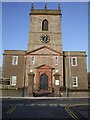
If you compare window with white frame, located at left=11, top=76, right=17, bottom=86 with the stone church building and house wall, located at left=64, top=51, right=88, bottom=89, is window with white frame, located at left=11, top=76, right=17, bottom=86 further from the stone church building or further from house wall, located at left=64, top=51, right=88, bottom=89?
house wall, located at left=64, top=51, right=88, bottom=89

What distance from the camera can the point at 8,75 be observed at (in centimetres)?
3922

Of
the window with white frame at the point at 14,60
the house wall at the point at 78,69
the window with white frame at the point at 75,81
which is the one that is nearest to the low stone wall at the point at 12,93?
the window with white frame at the point at 14,60

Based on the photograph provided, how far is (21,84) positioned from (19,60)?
4.80 metres

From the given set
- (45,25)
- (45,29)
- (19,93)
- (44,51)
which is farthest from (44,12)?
(19,93)

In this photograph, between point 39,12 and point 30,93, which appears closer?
point 30,93

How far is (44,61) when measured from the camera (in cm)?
3869

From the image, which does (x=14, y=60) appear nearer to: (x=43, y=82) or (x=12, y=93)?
(x=43, y=82)

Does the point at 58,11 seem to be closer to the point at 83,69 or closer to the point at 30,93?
the point at 83,69

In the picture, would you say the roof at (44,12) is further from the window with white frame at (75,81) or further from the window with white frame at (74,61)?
the window with white frame at (75,81)

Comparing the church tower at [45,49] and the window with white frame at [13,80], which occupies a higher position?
the church tower at [45,49]

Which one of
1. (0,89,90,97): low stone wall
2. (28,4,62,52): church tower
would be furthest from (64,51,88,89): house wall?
(0,89,90,97): low stone wall

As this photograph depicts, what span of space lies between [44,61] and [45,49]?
2.32 metres

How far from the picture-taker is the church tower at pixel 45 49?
125 ft

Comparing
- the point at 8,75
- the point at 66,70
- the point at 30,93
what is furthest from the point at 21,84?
the point at 66,70
